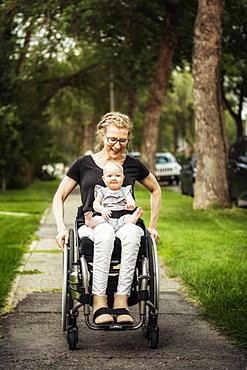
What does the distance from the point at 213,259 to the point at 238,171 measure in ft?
27.9

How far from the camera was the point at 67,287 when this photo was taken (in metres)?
5.27

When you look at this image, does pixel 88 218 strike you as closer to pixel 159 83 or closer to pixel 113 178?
pixel 113 178

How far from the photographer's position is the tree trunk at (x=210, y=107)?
16.0m

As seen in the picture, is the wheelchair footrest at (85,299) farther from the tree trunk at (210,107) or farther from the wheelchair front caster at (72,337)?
the tree trunk at (210,107)

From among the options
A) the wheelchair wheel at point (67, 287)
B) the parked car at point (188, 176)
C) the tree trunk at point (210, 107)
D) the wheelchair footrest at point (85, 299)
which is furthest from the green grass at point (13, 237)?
the parked car at point (188, 176)

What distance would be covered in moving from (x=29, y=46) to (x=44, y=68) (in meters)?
2.17

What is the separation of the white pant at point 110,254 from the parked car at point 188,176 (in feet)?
59.1

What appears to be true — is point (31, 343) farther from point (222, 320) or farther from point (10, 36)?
point (10, 36)

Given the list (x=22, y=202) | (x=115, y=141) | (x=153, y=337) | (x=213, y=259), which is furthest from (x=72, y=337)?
(x=22, y=202)

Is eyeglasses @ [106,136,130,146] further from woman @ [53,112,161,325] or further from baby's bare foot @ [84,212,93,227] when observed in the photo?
baby's bare foot @ [84,212,93,227]

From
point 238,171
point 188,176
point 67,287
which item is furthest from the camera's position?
point 188,176

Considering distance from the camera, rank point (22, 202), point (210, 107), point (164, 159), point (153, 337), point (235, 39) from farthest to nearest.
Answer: point (164, 159) < point (235, 39) < point (22, 202) < point (210, 107) < point (153, 337)

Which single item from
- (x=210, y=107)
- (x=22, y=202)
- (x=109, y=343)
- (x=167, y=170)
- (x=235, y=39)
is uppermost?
(x=235, y=39)

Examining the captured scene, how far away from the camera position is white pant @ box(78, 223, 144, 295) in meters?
5.03
